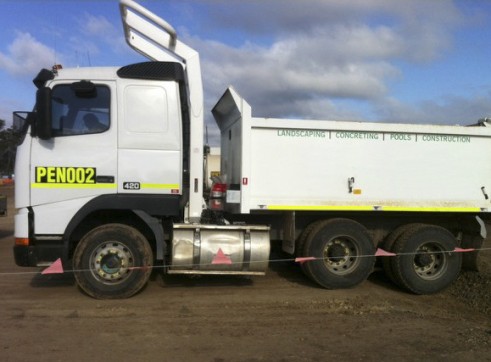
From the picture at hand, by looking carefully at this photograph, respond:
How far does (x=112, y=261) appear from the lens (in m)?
6.00

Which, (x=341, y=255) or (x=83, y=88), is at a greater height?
(x=83, y=88)

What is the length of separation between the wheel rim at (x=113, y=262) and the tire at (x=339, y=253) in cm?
253

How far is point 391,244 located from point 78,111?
489cm

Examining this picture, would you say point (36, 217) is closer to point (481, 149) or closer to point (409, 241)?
point (409, 241)

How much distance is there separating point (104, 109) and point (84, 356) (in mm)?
3147

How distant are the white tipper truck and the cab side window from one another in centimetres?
1

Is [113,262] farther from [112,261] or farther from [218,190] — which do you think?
[218,190]

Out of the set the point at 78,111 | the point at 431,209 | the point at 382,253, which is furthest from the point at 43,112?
the point at 431,209

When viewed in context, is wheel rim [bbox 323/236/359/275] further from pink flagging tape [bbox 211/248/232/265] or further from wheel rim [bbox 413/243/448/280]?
pink flagging tape [bbox 211/248/232/265]

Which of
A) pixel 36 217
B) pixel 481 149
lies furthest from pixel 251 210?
pixel 481 149

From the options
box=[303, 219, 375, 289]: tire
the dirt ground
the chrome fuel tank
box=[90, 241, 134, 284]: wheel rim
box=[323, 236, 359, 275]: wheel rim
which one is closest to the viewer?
the dirt ground

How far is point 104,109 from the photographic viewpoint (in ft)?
19.7

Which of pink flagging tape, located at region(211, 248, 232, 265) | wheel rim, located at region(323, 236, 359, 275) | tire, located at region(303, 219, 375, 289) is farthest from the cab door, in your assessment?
wheel rim, located at region(323, 236, 359, 275)

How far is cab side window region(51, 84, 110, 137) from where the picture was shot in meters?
5.90
